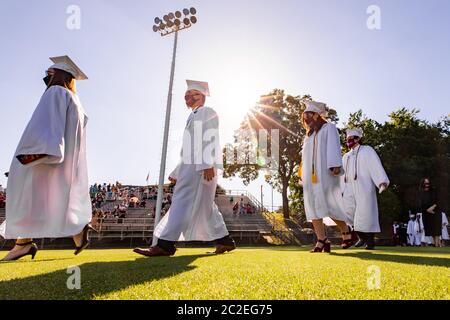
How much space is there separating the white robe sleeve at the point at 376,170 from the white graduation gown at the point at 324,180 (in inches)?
77.0

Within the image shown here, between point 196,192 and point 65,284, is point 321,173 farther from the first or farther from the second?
point 65,284

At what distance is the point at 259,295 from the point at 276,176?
42678 millimetres

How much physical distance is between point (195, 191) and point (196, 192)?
4 centimetres

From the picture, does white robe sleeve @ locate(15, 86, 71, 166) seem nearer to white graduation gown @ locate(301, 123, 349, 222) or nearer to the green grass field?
the green grass field

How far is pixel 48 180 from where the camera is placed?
4.76 meters

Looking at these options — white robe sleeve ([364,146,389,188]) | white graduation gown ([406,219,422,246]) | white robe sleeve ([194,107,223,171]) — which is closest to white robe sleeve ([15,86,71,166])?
white robe sleeve ([194,107,223,171])

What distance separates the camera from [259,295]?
2.03 meters

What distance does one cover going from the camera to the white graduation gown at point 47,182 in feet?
14.7

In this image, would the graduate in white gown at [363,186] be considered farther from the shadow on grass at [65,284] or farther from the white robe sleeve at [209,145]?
the shadow on grass at [65,284]

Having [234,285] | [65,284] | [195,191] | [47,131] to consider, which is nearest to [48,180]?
[47,131]

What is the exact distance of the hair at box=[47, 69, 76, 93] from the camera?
5.34m

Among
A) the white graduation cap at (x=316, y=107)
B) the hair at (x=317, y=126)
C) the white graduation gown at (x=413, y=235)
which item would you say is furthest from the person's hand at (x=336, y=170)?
the white graduation gown at (x=413, y=235)
